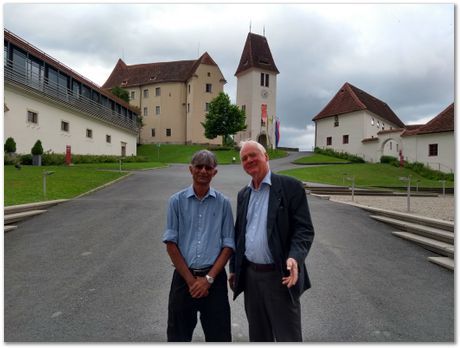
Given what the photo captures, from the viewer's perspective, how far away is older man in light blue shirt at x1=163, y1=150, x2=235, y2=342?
2.38 meters

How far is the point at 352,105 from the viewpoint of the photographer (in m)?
40.0

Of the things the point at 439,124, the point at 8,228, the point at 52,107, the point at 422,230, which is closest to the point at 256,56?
the point at 439,124

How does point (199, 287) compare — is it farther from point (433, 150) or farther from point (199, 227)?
point (433, 150)

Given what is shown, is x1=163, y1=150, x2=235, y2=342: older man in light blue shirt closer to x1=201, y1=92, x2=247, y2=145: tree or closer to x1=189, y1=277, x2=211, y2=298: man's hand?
x1=189, y1=277, x2=211, y2=298: man's hand

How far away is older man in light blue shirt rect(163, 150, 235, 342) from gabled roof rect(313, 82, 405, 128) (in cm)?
4021

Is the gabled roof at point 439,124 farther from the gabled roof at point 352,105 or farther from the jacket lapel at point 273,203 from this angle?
the jacket lapel at point 273,203

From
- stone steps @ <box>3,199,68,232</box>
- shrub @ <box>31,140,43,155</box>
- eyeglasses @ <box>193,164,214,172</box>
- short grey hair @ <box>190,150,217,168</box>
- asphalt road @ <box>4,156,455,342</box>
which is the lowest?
asphalt road @ <box>4,156,455,342</box>

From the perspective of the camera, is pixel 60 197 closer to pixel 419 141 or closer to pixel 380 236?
pixel 380 236

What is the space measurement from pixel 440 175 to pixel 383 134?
9.88m

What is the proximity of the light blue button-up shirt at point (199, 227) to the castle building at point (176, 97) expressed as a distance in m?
47.3

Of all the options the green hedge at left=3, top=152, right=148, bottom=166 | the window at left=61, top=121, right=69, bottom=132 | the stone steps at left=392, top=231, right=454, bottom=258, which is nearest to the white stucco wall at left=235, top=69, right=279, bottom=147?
the green hedge at left=3, top=152, right=148, bottom=166

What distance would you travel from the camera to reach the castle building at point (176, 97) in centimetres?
Result: 4944

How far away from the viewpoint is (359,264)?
17.9 ft

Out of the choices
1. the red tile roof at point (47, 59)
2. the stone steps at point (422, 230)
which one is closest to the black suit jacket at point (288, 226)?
the stone steps at point (422, 230)
